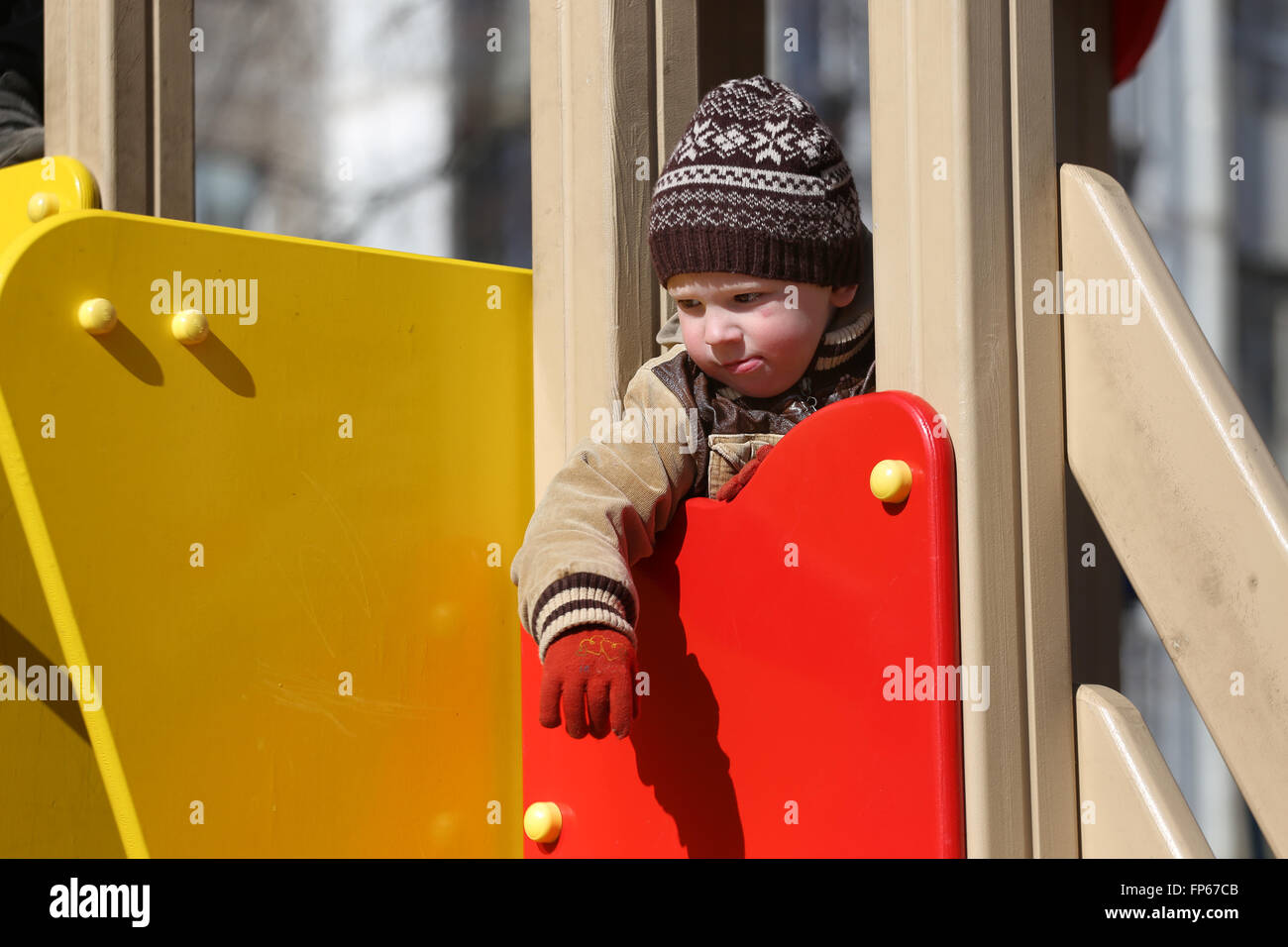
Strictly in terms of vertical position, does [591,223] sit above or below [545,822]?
above

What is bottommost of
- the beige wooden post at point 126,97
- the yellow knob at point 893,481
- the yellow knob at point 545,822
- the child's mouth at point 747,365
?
the yellow knob at point 545,822

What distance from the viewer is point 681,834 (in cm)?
131

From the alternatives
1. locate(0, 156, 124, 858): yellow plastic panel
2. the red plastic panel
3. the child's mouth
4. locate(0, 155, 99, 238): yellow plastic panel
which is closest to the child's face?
the child's mouth

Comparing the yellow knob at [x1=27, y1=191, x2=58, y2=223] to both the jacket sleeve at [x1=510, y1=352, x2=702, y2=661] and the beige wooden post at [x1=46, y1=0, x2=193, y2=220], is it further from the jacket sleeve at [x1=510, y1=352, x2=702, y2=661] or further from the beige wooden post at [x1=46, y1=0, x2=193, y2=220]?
the jacket sleeve at [x1=510, y1=352, x2=702, y2=661]

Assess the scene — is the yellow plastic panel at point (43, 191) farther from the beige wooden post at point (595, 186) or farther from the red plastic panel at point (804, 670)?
the red plastic panel at point (804, 670)

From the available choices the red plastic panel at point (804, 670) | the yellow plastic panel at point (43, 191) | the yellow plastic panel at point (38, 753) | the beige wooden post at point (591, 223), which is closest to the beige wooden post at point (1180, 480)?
the red plastic panel at point (804, 670)

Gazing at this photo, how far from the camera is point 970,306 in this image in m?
1.08

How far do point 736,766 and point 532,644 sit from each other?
1.05 ft

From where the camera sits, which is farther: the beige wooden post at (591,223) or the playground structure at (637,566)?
the beige wooden post at (591,223)

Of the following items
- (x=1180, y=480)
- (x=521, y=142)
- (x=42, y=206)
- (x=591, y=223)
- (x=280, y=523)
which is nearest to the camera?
(x=1180, y=480)

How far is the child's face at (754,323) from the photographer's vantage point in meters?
1.32

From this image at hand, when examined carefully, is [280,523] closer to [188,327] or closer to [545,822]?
[188,327]

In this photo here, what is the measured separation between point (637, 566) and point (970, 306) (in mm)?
443

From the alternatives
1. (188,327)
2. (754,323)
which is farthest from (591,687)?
(188,327)
